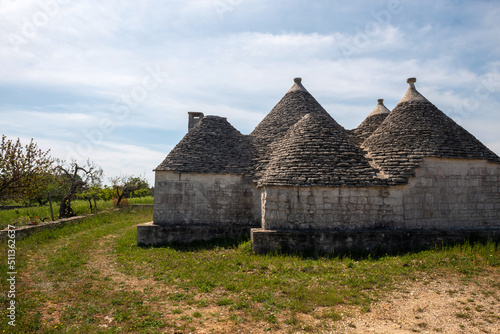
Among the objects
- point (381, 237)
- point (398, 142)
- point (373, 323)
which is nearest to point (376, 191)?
point (381, 237)

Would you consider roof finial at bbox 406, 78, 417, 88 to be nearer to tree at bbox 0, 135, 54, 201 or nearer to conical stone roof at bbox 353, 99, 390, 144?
conical stone roof at bbox 353, 99, 390, 144

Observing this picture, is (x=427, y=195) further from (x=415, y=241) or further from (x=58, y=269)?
(x=58, y=269)

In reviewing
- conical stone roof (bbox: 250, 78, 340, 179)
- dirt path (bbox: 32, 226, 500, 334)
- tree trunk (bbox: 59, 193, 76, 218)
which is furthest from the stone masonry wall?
tree trunk (bbox: 59, 193, 76, 218)

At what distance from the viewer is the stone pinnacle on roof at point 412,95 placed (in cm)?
1148

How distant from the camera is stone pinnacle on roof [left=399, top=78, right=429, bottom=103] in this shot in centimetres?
1148

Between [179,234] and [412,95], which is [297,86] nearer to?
[412,95]

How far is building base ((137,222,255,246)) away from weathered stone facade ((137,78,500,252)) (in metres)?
0.03

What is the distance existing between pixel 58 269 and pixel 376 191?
888cm

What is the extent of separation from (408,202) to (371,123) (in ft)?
20.6

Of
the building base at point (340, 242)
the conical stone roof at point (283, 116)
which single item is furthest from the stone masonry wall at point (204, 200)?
the building base at point (340, 242)

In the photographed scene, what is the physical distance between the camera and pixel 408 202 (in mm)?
9148

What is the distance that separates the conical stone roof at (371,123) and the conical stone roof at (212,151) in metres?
5.29

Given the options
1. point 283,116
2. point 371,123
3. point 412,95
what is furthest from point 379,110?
point 283,116

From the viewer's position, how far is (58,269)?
24.2 ft
